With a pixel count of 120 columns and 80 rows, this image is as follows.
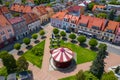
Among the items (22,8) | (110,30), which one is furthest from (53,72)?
(22,8)

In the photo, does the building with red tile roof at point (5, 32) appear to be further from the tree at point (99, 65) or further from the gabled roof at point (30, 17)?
the tree at point (99, 65)

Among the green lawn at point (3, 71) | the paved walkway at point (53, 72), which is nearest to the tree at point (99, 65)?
the paved walkway at point (53, 72)

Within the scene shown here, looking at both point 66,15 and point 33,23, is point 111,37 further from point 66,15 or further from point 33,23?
point 33,23

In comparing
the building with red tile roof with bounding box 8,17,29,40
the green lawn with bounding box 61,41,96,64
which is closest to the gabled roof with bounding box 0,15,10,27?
the building with red tile roof with bounding box 8,17,29,40

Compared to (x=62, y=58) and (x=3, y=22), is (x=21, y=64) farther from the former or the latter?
(x=3, y=22)

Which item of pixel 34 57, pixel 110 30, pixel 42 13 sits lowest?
pixel 34 57

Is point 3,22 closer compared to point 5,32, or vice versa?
point 3,22

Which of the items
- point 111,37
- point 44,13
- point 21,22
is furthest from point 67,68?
point 44,13
